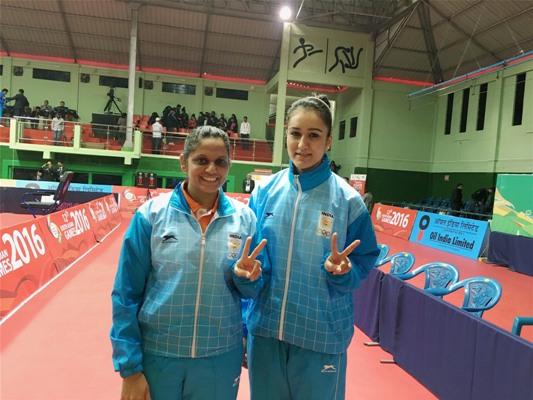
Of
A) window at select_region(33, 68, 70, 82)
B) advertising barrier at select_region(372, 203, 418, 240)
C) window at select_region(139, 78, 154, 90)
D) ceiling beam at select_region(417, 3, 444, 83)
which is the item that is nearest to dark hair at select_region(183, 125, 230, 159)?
advertising barrier at select_region(372, 203, 418, 240)

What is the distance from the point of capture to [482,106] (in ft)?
61.0

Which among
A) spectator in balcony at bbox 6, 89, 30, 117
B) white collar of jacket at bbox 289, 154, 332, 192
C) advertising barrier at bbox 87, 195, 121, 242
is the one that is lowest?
advertising barrier at bbox 87, 195, 121, 242

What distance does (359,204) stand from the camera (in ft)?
5.97

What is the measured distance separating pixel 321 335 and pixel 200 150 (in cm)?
93

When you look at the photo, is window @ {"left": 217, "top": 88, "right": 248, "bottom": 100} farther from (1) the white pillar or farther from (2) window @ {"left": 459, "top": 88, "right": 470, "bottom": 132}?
(2) window @ {"left": 459, "top": 88, "right": 470, "bottom": 132}

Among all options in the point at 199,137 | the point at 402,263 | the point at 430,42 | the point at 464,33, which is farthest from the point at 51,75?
the point at 199,137

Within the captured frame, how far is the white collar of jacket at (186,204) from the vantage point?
1.70 metres

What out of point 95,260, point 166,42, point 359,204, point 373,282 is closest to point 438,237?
point 373,282

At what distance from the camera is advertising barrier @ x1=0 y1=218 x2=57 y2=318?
14.8 ft

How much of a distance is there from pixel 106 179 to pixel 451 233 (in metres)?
16.7

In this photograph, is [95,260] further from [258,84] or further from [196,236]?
[258,84]

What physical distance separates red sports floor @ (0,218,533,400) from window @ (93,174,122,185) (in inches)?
615

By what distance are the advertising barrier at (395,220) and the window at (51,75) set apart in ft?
63.4

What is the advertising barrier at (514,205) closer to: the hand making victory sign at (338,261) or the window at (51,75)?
the hand making victory sign at (338,261)
